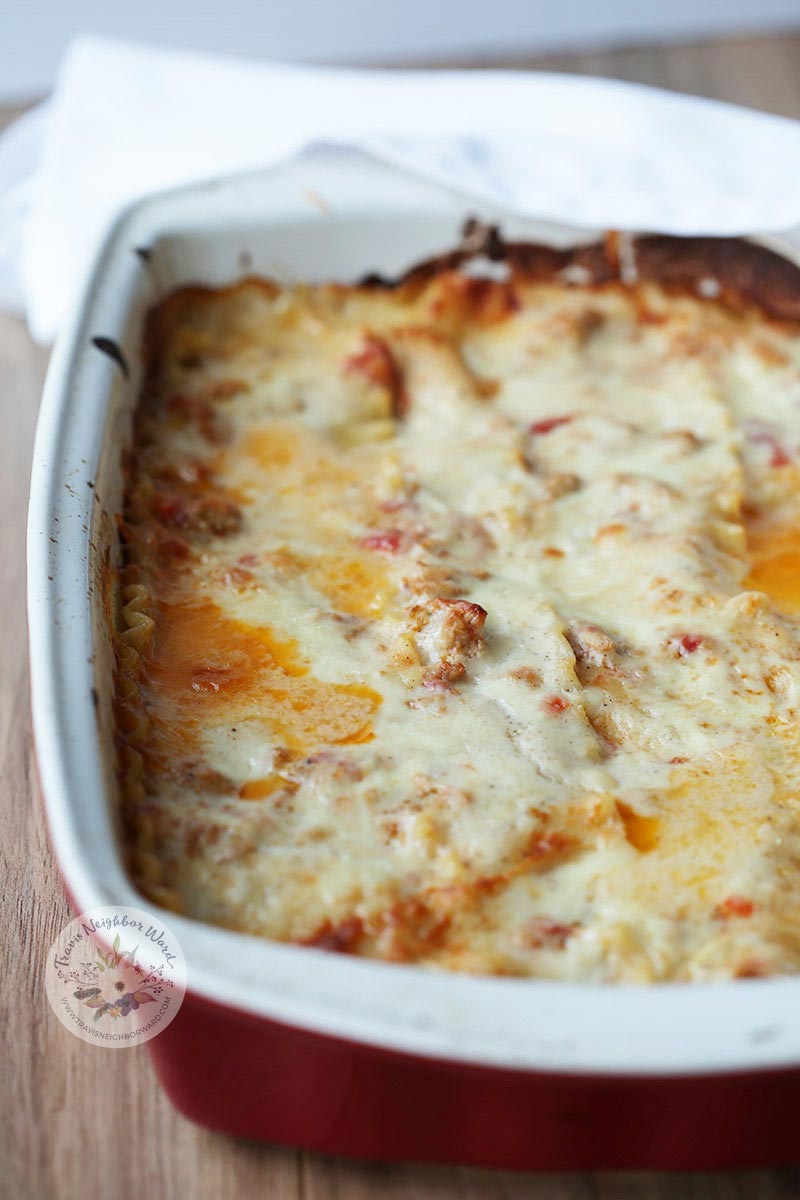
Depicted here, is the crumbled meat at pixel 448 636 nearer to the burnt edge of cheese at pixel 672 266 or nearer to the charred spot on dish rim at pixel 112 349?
the charred spot on dish rim at pixel 112 349

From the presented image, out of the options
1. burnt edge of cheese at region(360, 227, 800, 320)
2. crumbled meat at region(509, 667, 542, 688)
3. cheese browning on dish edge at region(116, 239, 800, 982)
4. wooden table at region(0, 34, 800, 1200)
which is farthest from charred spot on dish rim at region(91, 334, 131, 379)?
crumbled meat at region(509, 667, 542, 688)

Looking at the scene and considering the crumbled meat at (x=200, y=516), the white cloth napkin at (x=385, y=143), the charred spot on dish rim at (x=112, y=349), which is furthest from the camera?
the white cloth napkin at (x=385, y=143)

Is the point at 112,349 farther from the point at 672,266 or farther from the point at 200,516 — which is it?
the point at 672,266

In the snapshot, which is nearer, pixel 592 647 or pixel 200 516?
pixel 592 647

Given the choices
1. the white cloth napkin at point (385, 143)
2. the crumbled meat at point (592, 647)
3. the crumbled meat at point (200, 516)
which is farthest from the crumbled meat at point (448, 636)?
the white cloth napkin at point (385, 143)
